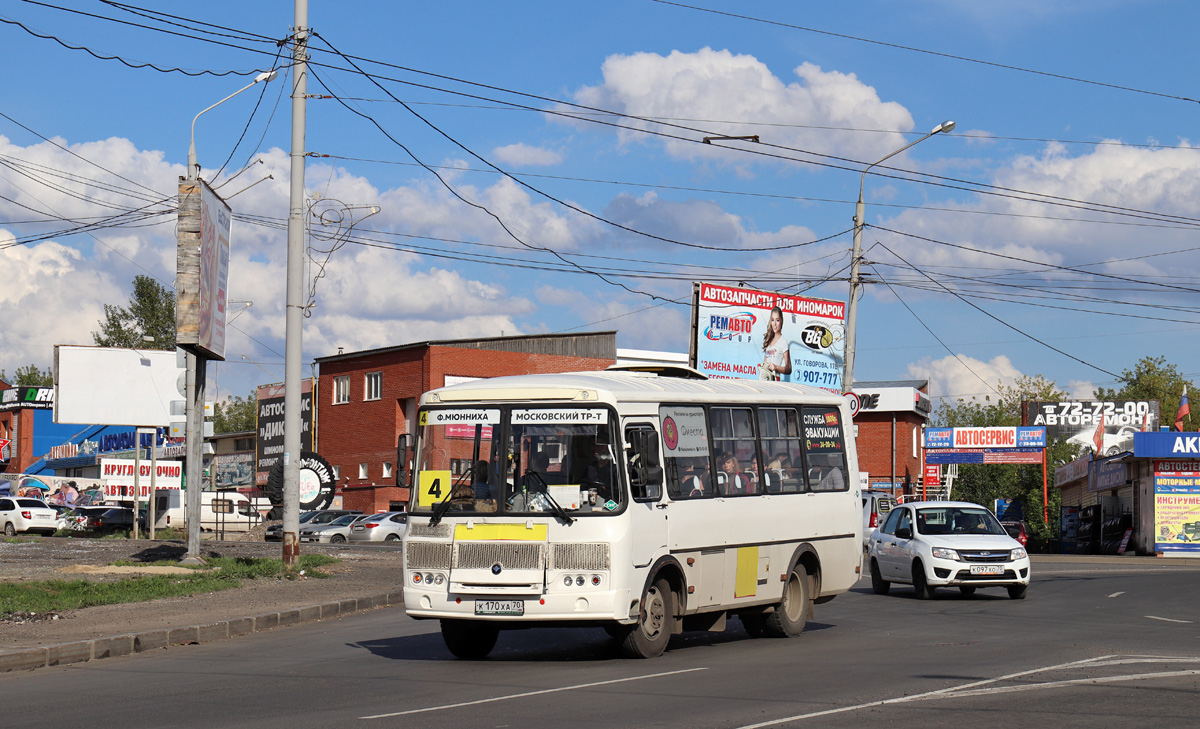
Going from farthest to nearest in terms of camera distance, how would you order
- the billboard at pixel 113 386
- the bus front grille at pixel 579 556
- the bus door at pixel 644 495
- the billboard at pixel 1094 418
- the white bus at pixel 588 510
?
the billboard at pixel 1094 418, the billboard at pixel 113 386, the bus door at pixel 644 495, the white bus at pixel 588 510, the bus front grille at pixel 579 556

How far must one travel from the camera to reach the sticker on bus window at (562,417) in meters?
12.1

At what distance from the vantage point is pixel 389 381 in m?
60.8

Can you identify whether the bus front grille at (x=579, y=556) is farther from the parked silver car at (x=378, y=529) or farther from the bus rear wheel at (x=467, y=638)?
the parked silver car at (x=378, y=529)

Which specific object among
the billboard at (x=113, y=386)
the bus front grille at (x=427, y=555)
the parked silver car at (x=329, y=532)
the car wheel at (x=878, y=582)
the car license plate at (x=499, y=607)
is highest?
the billboard at (x=113, y=386)

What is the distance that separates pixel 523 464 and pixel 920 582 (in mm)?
10856

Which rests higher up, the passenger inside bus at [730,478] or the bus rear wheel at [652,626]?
the passenger inside bus at [730,478]

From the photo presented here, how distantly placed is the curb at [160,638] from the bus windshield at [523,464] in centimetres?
379

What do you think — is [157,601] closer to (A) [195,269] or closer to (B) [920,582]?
(A) [195,269]

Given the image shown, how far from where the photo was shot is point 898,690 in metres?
9.75

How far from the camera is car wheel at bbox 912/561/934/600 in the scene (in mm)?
20750

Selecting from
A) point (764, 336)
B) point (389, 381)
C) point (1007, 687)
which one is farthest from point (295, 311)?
point (389, 381)

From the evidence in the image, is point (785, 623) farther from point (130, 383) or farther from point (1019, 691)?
point (130, 383)

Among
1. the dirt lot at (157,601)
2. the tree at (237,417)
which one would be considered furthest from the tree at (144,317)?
the dirt lot at (157,601)

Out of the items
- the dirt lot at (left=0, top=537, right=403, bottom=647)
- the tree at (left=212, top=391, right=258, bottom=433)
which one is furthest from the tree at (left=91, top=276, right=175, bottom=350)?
the dirt lot at (left=0, top=537, right=403, bottom=647)
